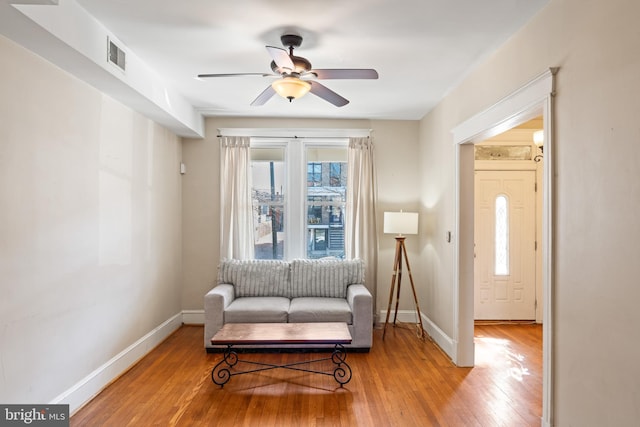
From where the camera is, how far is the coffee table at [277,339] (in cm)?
308

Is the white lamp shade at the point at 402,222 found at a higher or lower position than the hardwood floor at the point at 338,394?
higher

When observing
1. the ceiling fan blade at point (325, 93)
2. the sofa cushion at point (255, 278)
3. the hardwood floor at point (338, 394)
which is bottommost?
the hardwood floor at point (338, 394)

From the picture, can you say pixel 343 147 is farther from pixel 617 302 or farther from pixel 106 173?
pixel 617 302

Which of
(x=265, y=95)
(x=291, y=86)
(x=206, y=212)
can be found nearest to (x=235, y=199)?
(x=206, y=212)

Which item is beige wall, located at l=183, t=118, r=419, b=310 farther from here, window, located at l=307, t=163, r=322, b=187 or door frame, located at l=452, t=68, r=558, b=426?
door frame, located at l=452, t=68, r=558, b=426

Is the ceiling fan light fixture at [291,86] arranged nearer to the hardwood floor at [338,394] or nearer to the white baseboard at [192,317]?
the hardwood floor at [338,394]

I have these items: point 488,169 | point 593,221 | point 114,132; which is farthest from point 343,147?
point 593,221

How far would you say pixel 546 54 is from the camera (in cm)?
221

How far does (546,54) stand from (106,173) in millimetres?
3449

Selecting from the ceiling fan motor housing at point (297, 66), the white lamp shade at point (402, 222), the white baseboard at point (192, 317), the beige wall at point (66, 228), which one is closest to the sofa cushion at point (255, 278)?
the white baseboard at point (192, 317)

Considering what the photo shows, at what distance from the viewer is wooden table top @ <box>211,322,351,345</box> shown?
307 centimetres

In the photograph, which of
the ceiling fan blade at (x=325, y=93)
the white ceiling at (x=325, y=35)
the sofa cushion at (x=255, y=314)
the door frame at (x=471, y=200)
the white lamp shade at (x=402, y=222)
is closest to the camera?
the door frame at (x=471, y=200)

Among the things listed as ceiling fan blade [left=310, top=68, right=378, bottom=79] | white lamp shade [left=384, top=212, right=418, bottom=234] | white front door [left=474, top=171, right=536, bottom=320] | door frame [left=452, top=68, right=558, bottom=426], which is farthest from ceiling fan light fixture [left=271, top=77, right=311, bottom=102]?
white front door [left=474, top=171, right=536, bottom=320]

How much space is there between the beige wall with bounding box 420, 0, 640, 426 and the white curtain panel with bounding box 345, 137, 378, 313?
2.54 meters
